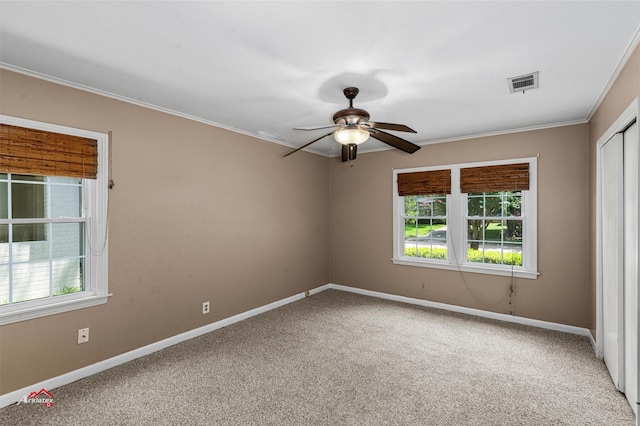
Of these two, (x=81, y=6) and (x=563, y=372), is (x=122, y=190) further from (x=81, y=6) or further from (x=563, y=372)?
(x=563, y=372)

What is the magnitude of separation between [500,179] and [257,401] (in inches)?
151

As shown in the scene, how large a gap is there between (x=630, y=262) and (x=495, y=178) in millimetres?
2036

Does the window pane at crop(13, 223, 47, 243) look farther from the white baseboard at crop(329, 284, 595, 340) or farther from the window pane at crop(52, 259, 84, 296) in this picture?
the white baseboard at crop(329, 284, 595, 340)

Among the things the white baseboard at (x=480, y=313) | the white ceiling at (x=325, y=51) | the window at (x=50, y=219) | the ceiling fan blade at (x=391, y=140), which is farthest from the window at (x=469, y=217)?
the window at (x=50, y=219)

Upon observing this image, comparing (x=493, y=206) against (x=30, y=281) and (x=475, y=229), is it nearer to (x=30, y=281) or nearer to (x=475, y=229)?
(x=475, y=229)

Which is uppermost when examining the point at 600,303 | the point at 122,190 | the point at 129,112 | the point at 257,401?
the point at 129,112

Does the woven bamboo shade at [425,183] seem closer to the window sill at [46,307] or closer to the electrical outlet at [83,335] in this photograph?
the window sill at [46,307]

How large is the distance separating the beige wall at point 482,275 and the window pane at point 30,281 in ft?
13.3

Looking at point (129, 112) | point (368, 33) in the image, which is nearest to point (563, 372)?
point (368, 33)

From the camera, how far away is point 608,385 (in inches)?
103

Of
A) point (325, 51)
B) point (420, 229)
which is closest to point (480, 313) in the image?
point (420, 229)

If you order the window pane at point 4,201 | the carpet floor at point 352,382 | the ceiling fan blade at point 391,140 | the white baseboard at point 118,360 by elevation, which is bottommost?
the carpet floor at point 352,382

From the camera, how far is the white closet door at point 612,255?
99.0 inches

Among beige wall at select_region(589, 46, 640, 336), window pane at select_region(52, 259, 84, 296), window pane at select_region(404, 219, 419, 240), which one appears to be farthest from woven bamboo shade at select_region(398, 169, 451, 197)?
window pane at select_region(52, 259, 84, 296)
